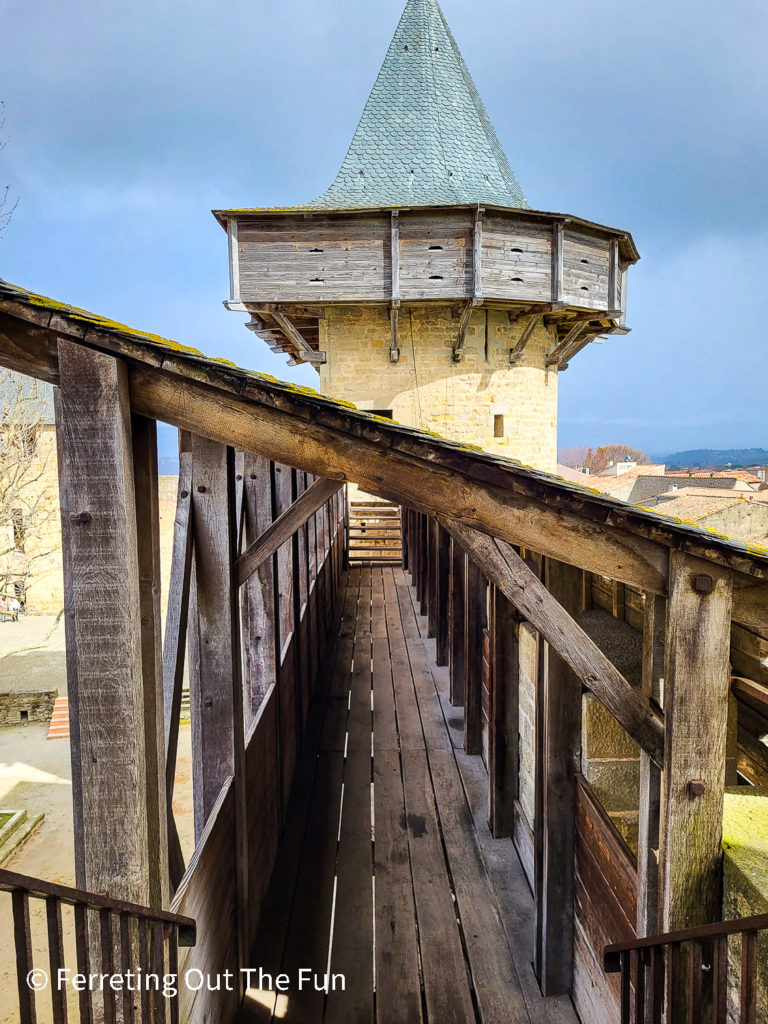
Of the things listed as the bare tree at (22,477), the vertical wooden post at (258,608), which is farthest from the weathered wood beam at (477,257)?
the bare tree at (22,477)

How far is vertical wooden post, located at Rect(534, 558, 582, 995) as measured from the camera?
296cm

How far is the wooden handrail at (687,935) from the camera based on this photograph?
1461mm

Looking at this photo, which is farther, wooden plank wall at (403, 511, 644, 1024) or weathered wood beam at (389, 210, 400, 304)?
weathered wood beam at (389, 210, 400, 304)

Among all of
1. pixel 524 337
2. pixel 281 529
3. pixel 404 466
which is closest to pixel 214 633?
pixel 281 529

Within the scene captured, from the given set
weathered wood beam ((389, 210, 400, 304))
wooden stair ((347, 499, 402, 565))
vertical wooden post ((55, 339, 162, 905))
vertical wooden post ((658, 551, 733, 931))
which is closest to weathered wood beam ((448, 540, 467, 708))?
vertical wooden post ((658, 551, 733, 931))

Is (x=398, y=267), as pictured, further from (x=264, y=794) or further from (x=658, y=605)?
(x=658, y=605)

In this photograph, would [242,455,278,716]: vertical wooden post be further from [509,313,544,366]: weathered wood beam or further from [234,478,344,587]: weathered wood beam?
[509,313,544,366]: weathered wood beam

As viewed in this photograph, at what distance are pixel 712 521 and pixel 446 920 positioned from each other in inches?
108

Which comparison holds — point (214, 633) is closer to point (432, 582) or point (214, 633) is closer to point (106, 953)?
point (106, 953)

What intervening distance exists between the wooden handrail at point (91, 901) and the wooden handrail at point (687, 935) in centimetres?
136

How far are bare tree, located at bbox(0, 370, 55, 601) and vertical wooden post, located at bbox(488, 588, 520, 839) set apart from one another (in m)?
13.9

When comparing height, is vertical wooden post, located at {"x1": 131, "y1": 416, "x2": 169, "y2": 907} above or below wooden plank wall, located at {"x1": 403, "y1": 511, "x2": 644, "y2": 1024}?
above

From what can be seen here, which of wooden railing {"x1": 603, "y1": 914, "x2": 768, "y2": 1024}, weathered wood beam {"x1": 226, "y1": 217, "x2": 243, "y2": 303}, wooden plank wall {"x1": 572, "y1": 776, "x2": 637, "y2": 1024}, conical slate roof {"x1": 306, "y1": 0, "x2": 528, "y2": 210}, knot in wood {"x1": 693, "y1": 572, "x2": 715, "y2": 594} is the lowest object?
wooden plank wall {"x1": 572, "y1": 776, "x2": 637, "y2": 1024}

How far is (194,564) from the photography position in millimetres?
3061
